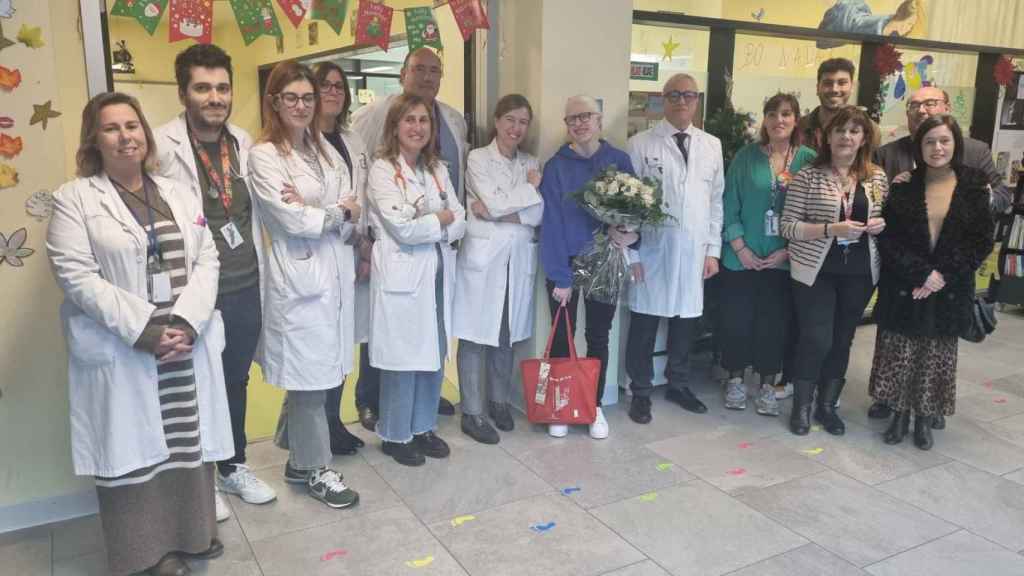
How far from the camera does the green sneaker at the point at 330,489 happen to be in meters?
3.03

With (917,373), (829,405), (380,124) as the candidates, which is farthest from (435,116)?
(917,373)

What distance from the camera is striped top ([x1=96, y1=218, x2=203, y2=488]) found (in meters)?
2.38

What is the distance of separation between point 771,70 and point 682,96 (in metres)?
1.63

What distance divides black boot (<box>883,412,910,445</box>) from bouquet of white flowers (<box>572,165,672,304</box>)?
1.48 meters

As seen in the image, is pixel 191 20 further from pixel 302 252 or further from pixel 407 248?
pixel 407 248

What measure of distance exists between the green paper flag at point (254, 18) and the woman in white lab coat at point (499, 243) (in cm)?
100

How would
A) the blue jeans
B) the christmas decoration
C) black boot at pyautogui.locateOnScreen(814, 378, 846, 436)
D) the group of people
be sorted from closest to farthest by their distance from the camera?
the group of people, the blue jeans, black boot at pyautogui.locateOnScreen(814, 378, 846, 436), the christmas decoration

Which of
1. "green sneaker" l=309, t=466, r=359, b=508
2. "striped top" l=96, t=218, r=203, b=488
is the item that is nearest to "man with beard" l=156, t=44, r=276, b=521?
"striped top" l=96, t=218, r=203, b=488

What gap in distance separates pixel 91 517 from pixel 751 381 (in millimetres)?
3498

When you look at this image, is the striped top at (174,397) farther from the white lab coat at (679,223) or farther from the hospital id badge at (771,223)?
the hospital id badge at (771,223)

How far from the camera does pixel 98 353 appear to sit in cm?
229

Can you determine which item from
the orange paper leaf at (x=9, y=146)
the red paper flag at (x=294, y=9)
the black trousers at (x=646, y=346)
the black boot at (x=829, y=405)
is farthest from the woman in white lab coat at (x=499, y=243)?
the orange paper leaf at (x=9, y=146)

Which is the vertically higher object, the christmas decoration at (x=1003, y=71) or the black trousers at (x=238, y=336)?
the christmas decoration at (x=1003, y=71)

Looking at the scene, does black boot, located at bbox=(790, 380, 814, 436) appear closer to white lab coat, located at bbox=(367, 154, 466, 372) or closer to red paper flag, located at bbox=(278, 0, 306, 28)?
white lab coat, located at bbox=(367, 154, 466, 372)
